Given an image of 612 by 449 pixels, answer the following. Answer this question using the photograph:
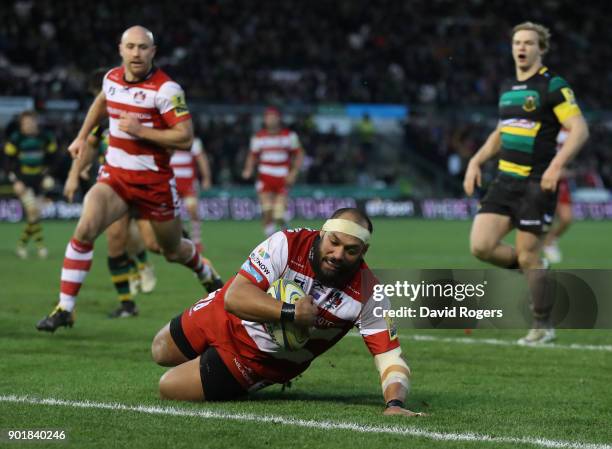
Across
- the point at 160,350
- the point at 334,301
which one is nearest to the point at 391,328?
the point at 334,301

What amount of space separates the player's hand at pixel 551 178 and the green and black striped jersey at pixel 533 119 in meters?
0.52

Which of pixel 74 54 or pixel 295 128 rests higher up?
pixel 74 54

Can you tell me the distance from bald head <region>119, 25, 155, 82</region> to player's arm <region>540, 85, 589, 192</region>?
10.8 feet

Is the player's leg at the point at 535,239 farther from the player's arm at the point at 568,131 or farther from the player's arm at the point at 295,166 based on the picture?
the player's arm at the point at 295,166

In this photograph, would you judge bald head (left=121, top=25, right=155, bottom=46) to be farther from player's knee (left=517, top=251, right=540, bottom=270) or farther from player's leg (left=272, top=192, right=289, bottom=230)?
player's leg (left=272, top=192, right=289, bottom=230)

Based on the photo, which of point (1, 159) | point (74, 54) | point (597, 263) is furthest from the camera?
point (74, 54)

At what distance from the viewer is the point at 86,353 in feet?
27.0

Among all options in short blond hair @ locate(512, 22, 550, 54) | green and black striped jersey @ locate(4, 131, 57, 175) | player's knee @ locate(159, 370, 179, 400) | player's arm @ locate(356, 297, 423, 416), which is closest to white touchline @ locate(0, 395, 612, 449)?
player's knee @ locate(159, 370, 179, 400)

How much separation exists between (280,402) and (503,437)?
1452mm

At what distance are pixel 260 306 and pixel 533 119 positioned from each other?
4.37 meters

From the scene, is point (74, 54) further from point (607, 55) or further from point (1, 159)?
point (607, 55)

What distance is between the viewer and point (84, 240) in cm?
879

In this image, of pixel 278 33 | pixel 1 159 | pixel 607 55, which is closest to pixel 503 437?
pixel 1 159

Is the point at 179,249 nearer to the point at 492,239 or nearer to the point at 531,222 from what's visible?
the point at 492,239
